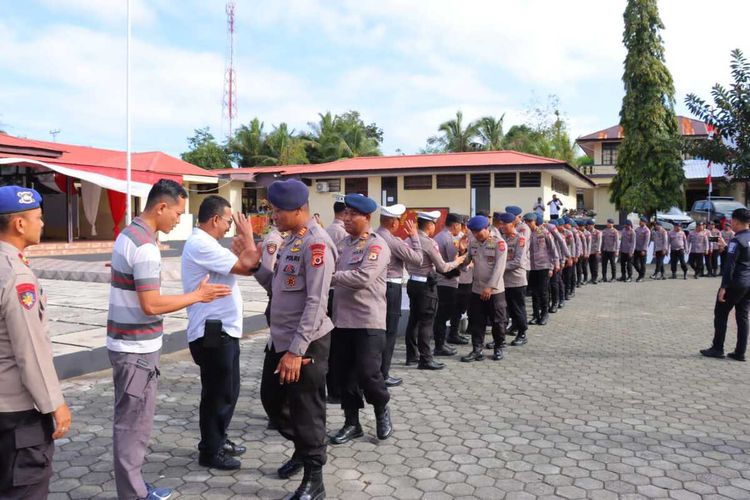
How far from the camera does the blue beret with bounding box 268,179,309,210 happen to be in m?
3.42

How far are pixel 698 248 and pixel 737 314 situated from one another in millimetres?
11913

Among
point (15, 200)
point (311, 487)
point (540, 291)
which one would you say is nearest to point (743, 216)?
point (540, 291)

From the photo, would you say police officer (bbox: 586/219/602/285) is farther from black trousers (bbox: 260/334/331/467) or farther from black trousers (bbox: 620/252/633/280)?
black trousers (bbox: 260/334/331/467)

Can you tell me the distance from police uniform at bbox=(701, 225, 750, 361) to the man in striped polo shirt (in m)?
6.49

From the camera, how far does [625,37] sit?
26094 mm

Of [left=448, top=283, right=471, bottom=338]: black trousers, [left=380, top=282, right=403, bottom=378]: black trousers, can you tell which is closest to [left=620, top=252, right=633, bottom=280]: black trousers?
[left=448, top=283, right=471, bottom=338]: black trousers

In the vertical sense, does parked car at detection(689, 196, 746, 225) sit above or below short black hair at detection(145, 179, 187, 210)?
above

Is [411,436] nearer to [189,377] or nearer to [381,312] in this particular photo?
[381,312]

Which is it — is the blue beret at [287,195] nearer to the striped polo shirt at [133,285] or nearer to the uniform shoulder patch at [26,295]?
the striped polo shirt at [133,285]

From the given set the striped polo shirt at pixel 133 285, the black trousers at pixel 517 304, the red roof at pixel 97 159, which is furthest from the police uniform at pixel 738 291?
the red roof at pixel 97 159

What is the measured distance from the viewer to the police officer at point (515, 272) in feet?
25.3

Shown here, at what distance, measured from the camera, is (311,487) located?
3.32 metres

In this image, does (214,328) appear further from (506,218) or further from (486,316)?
(506,218)

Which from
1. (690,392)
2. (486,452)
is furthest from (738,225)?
(486,452)
